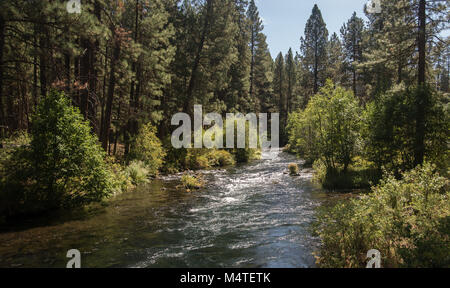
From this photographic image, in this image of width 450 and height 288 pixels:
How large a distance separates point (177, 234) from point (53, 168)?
393cm

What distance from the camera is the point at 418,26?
12.4 meters

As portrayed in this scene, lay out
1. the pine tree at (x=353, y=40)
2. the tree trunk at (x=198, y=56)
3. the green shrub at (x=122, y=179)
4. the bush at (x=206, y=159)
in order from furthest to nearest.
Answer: the pine tree at (x=353, y=40)
the tree trunk at (x=198, y=56)
the bush at (x=206, y=159)
the green shrub at (x=122, y=179)

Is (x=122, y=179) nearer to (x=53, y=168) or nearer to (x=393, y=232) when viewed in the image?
(x=53, y=168)

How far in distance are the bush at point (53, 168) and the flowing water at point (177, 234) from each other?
1.99 ft

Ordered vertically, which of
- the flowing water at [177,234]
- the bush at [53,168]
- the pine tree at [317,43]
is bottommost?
the flowing water at [177,234]

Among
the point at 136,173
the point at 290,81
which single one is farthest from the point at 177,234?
the point at 290,81

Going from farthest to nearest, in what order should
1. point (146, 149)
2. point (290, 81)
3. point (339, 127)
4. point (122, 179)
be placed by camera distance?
point (290, 81) → point (146, 149) → point (339, 127) → point (122, 179)

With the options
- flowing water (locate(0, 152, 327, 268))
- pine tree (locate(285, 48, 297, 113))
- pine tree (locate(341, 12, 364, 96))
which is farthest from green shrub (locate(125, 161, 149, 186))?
pine tree (locate(285, 48, 297, 113))

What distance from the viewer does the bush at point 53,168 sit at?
8.09m

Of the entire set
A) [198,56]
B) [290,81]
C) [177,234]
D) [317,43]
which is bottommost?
[177,234]

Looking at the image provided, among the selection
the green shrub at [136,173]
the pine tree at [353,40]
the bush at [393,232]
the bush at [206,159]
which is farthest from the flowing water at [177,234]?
the pine tree at [353,40]

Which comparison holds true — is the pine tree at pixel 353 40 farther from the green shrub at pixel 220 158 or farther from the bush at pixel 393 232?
the bush at pixel 393 232

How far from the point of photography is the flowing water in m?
5.96

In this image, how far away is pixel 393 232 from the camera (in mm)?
5141
